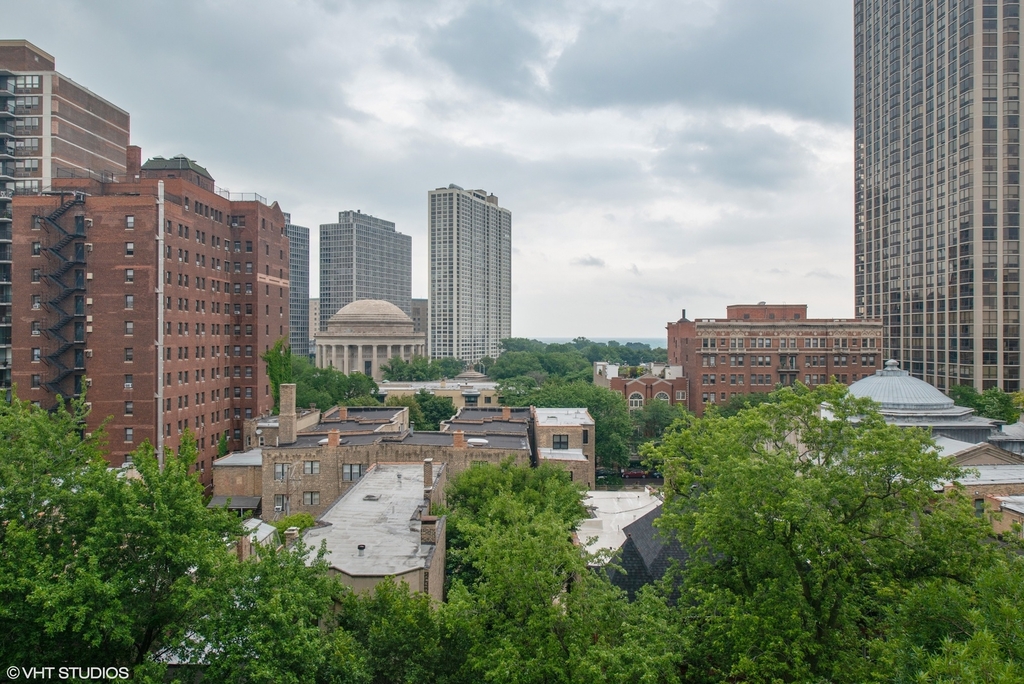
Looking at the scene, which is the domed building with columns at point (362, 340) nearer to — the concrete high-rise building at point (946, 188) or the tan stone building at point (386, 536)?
the concrete high-rise building at point (946, 188)

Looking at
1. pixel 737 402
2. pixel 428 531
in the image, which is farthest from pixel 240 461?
pixel 737 402

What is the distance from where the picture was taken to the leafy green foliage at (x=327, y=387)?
88.9m

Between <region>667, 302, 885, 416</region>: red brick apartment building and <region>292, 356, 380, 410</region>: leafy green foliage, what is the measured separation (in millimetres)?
52230

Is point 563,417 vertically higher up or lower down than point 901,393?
lower down

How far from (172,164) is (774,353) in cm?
9148

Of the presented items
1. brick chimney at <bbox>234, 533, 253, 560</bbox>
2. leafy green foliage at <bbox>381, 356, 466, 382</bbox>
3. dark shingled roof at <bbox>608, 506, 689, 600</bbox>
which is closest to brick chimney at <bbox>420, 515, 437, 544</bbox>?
brick chimney at <bbox>234, 533, 253, 560</bbox>

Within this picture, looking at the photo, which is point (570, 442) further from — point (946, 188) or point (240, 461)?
point (946, 188)

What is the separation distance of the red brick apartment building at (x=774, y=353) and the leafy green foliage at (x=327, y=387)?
52.2 meters

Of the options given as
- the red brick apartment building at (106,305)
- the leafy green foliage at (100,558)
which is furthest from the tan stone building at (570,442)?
the red brick apartment building at (106,305)

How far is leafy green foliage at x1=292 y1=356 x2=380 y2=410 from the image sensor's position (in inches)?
3499

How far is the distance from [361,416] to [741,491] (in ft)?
169

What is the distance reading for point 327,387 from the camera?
9775 centimetres

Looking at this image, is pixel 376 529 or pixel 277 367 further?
pixel 277 367

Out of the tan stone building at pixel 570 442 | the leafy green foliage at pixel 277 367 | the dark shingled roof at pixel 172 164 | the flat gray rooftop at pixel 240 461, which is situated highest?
the dark shingled roof at pixel 172 164
